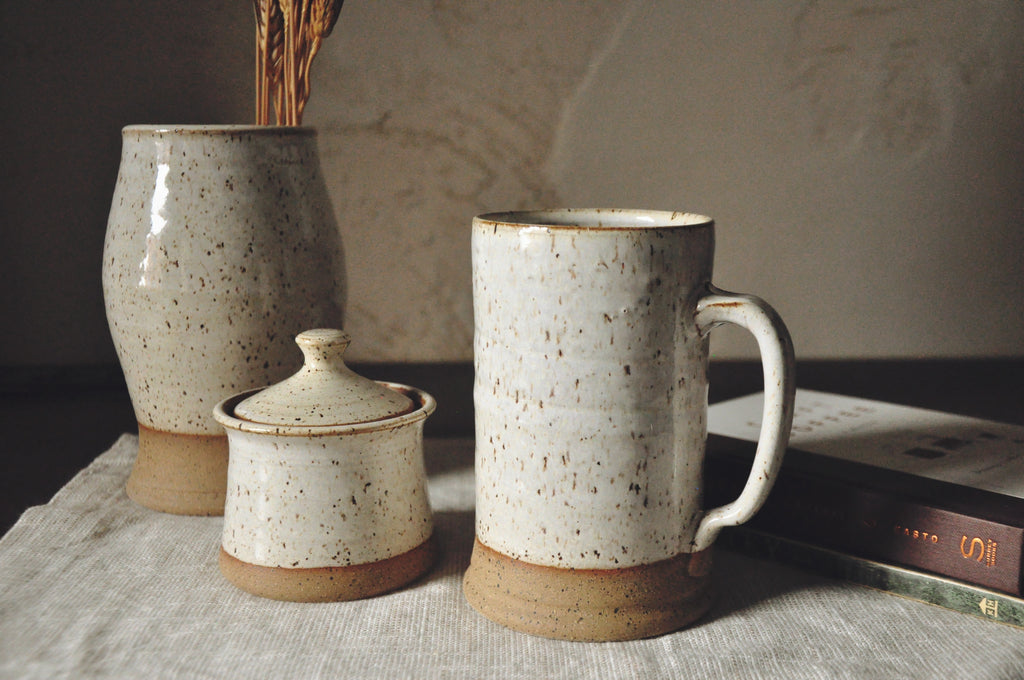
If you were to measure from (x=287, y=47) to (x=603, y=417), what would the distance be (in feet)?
1.27

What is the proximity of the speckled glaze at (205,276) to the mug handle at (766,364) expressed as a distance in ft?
1.03

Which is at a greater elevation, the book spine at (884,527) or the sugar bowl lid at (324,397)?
the sugar bowl lid at (324,397)

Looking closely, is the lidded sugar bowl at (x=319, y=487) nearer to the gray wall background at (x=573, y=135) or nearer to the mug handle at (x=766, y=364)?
the mug handle at (x=766, y=364)

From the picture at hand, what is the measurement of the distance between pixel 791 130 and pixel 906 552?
0.53m

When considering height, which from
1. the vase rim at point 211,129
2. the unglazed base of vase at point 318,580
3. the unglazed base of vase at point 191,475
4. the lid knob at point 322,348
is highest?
the vase rim at point 211,129

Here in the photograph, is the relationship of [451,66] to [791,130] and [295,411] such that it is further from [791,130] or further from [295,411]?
[295,411]

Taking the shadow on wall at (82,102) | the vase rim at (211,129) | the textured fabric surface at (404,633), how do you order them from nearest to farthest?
the textured fabric surface at (404,633) → the vase rim at (211,129) → the shadow on wall at (82,102)

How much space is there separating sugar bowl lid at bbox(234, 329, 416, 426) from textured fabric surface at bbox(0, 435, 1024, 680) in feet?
0.35

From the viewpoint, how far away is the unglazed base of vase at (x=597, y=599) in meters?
0.50

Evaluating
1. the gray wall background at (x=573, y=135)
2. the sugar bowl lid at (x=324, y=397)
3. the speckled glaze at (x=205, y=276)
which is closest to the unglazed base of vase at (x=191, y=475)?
the speckled glaze at (x=205, y=276)

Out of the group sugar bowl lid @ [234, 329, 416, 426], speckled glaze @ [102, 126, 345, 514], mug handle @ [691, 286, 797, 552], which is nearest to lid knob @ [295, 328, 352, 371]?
sugar bowl lid @ [234, 329, 416, 426]

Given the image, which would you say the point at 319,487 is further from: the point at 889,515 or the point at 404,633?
the point at 889,515

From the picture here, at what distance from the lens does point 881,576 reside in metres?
0.56

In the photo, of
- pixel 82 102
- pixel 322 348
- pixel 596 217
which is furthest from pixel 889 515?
pixel 82 102
